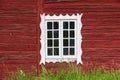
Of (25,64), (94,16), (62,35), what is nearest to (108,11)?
(94,16)

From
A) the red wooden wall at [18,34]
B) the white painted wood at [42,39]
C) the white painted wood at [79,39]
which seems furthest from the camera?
the red wooden wall at [18,34]

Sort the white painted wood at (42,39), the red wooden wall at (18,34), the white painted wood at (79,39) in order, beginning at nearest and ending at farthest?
the white painted wood at (79,39)
the white painted wood at (42,39)
the red wooden wall at (18,34)

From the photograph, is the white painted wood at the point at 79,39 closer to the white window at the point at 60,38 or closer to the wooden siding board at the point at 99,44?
the white window at the point at 60,38

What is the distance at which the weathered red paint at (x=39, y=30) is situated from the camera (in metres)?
16.2

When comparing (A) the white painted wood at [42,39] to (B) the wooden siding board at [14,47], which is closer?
(A) the white painted wood at [42,39]

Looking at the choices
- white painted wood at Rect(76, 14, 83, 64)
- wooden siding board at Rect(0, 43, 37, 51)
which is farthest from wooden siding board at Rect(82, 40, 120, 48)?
wooden siding board at Rect(0, 43, 37, 51)

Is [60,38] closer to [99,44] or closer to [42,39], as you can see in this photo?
[42,39]

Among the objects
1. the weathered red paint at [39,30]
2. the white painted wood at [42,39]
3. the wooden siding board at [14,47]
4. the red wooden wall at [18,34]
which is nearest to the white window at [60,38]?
the white painted wood at [42,39]

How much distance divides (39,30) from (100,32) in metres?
1.98

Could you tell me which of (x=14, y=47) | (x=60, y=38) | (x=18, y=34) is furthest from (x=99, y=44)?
(x=14, y=47)

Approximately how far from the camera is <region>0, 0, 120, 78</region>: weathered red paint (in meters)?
16.2

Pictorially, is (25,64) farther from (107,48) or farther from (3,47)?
(107,48)

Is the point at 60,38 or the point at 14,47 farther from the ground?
the point at 60,38

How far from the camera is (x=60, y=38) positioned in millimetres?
16172
